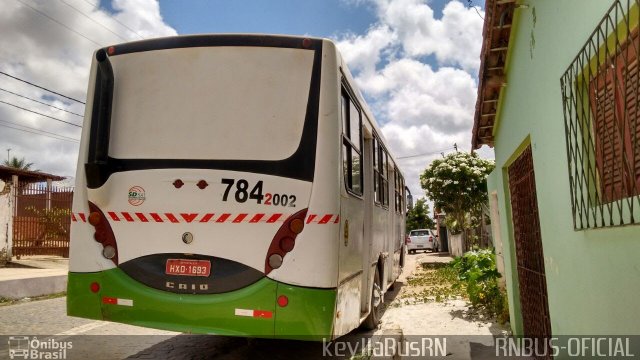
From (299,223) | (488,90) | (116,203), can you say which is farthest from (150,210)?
(488,90)

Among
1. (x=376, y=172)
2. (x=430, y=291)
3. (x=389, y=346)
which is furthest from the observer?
(x=430, y=291)

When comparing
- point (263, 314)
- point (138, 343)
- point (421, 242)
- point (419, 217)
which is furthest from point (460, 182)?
point (419, 217)

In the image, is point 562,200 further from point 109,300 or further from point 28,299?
point 28,299

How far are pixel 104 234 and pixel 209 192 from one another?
1102 millimetres

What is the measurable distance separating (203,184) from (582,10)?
315cm

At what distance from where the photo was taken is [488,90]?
20.0 feet

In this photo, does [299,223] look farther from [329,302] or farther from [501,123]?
[501,123]

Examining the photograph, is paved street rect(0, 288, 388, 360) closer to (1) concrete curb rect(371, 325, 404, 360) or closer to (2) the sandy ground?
(1) concrete curb rect(371, 325, 404, 360)

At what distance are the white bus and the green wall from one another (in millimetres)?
1720

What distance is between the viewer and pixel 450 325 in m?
7.23

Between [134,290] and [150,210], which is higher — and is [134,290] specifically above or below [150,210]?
below

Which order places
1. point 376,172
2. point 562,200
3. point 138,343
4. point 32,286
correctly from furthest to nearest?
point 32,286, point 376,172, point 138,343, point 562,200

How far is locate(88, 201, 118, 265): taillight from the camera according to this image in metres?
4.25

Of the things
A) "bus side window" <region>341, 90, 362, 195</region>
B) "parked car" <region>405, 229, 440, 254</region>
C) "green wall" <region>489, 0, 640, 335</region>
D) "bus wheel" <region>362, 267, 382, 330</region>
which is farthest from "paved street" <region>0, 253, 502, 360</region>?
"parked car" <region>405, 229, 440, 254</region>
